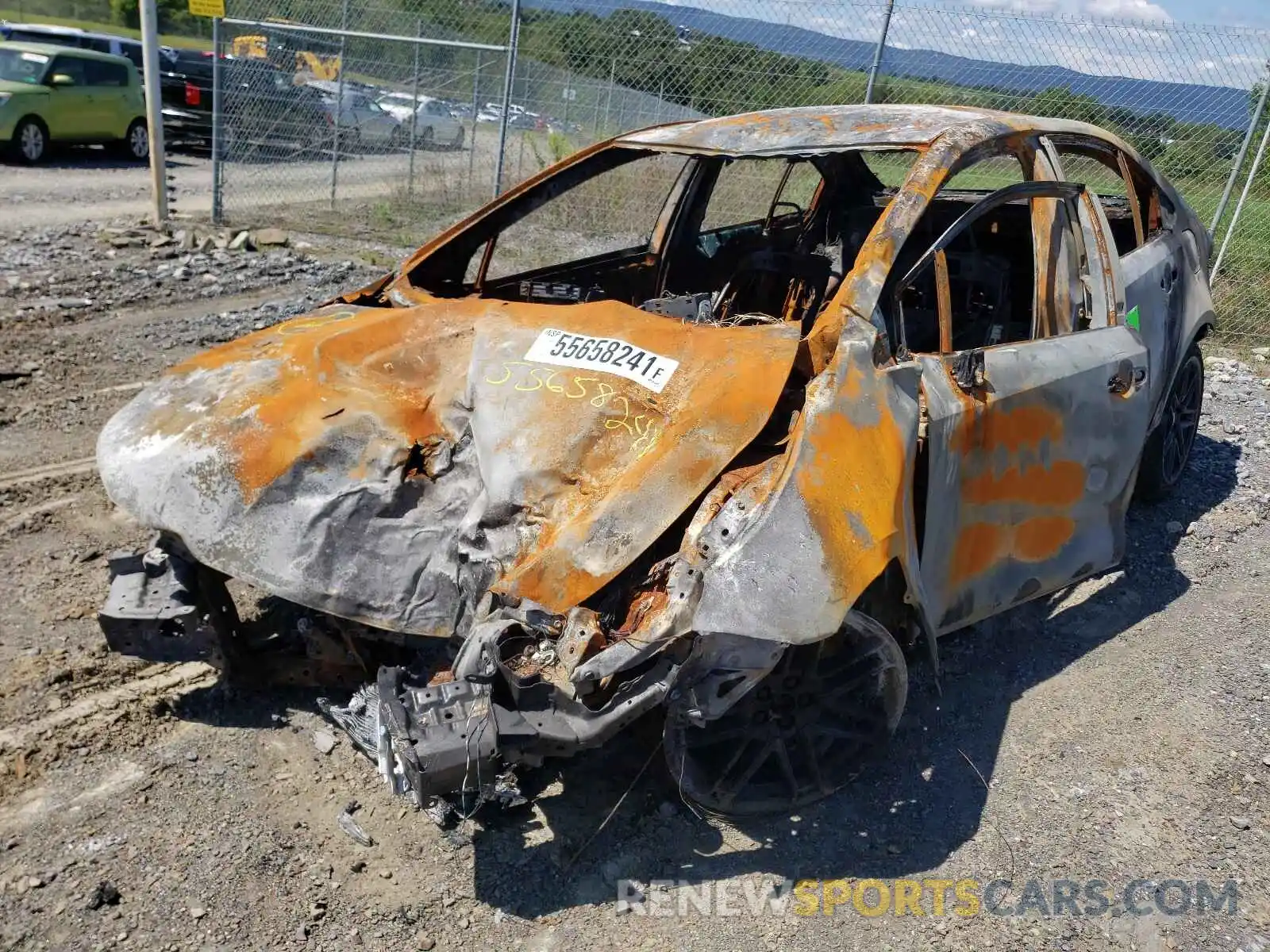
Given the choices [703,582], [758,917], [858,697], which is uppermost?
[703,582]

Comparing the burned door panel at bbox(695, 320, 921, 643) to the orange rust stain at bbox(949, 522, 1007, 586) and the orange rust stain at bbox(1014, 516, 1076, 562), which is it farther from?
the orange rust stain at bbox(1014, 516, 1076, 562)

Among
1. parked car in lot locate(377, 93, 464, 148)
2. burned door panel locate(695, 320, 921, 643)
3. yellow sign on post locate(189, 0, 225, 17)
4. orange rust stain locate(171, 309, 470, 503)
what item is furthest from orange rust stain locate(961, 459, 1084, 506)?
yellow sign on post locate(189, 0, 225, 17)

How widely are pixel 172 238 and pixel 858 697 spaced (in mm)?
9037

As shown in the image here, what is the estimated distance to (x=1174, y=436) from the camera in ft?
17.1

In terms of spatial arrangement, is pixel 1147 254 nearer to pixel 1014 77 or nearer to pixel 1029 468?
pixel 1029 468

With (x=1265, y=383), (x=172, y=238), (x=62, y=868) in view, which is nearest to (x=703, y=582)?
(x=62, y=868)

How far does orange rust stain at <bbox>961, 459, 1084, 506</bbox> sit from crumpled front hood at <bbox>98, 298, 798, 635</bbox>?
784 millimetres

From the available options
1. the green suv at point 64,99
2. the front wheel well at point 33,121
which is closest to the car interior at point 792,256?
the front wheel well at point 33,121

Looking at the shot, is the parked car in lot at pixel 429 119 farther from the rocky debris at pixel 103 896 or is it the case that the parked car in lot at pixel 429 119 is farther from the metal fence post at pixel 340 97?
the rocky debris at pixel 103 896

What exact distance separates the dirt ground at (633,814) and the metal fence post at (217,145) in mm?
7426

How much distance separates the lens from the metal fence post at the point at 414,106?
11.0 m

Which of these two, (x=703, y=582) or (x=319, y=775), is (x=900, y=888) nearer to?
(x=703, y=582)

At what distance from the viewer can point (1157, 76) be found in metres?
8.16

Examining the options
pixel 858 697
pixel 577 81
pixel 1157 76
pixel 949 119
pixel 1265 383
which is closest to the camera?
pixel 858 697
